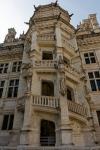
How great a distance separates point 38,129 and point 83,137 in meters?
3.70

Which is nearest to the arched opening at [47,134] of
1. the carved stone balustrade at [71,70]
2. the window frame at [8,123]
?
the window frame at [8,123]

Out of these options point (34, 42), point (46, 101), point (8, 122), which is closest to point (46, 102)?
point (46, 101)

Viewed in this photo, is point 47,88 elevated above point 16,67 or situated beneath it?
situated beneath

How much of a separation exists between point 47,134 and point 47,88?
4479 millimetres

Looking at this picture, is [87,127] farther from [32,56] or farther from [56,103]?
[32,56]

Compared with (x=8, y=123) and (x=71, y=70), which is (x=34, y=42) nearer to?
(x=71, y=70)

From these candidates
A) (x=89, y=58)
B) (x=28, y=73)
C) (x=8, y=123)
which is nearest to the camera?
(x=28, y=73)

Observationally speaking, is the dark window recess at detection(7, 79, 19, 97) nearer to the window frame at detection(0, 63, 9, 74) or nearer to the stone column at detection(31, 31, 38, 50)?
the window frame at detection(0, 63, 9, 74)

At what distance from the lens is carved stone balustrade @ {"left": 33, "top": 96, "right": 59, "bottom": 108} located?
532 inches

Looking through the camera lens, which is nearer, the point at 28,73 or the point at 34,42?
the point at 28,73

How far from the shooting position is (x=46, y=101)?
45.2 ft

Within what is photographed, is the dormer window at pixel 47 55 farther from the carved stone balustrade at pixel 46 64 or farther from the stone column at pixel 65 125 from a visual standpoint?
the stone column at pixel 65 125

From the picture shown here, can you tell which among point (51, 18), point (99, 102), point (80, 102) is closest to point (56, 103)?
point (80, 102)

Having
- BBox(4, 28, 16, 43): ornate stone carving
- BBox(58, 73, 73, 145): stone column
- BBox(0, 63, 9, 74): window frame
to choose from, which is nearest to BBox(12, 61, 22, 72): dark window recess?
BBox(0, 63, 9, 74): window frame
